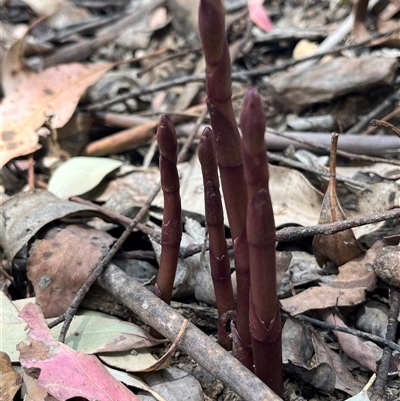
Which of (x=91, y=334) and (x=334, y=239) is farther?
(x=334, y=239)

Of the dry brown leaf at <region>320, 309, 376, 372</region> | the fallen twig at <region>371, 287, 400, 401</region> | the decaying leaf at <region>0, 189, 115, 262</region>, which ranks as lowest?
the dry brown leaf at <region>320, 309, 376, 372</region>

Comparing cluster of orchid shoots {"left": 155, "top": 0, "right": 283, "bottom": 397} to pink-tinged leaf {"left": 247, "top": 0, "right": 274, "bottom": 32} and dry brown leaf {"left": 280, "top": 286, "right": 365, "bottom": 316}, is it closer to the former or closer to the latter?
dry brown leaf {"left": 280, "top": 286, "right": 365, "bottom": 316}

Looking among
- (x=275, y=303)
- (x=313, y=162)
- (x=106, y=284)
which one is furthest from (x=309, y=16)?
(x=275, y=303)

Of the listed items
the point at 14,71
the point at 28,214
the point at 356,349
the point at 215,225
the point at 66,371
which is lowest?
the point at 356,349

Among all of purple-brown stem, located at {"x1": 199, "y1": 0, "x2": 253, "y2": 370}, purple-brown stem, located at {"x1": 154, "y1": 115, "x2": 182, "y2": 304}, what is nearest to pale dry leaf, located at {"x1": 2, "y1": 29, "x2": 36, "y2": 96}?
purple-brown stem, located at {"x1": 154, "y1": 115, "x2": 182, "y2": 304}

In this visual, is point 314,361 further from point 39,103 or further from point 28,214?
point 39,103

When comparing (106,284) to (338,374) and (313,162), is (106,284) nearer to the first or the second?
(338,374)

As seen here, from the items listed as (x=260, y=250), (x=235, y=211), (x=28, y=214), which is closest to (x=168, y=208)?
(x=235, y=211)

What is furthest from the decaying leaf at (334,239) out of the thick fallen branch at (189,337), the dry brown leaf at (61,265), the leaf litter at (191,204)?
the dry brown leaf at (61,265)
